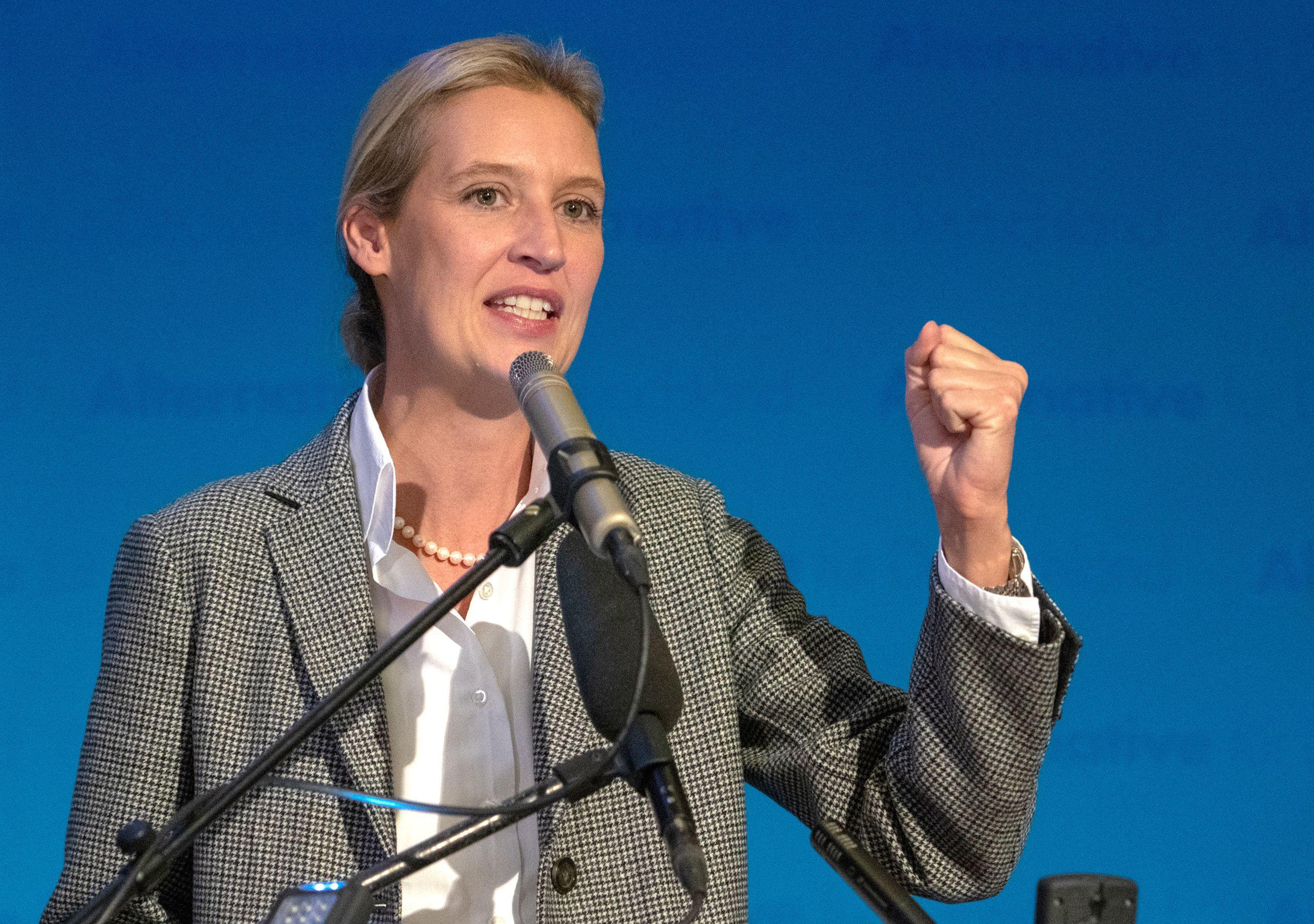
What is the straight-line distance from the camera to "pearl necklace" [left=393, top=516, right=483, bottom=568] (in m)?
1.52

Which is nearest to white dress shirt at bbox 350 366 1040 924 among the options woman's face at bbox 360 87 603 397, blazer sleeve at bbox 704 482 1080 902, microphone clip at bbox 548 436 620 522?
woman's face at bbox 360 87 603 397

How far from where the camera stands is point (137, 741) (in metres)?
1.38

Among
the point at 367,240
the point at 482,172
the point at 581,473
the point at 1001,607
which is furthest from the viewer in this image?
the point at 367,240

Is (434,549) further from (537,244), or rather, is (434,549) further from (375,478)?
(537,244)

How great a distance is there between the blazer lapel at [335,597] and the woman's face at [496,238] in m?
0.17

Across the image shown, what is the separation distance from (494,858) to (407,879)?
0.09 m

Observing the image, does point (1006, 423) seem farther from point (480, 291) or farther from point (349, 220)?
point (349, 220)

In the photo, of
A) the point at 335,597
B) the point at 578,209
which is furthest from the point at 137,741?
the point at 578,209

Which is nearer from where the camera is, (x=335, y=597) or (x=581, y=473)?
(x=581, y=473)

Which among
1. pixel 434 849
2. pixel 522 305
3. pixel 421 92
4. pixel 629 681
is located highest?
pixel 421 92

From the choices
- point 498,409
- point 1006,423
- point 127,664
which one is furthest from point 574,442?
point 127,664

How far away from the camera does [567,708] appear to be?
1.38 meters

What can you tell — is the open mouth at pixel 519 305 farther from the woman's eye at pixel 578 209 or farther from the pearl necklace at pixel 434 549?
the pearl necklace at pixel 434 549

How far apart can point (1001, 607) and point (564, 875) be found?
501mm
